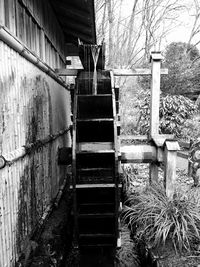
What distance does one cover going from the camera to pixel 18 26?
2.58 m

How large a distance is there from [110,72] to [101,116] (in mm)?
883

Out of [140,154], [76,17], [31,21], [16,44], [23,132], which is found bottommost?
[140,154]

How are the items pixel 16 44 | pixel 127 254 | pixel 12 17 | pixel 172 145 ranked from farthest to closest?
pixel 127 254
pixel 172 145
pixel 12 17
pixel 16 44

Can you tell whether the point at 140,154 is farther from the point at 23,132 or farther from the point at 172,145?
the point at 23,132

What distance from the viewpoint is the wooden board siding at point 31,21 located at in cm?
228

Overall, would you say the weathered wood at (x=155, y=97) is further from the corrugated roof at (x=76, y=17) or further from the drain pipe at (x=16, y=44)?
the drain pipe at (x=16, y=44)

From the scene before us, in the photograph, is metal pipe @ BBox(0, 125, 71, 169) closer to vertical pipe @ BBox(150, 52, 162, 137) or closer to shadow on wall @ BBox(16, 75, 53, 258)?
shadow on wall @ BBox(16, 75, 53, 258)

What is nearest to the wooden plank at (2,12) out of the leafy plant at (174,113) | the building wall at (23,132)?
the building wall at (23,132)

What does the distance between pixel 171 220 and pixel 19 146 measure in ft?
6.83

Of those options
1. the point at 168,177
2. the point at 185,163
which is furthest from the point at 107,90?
the point at 185,163

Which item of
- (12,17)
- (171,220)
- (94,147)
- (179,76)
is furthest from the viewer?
(179,76)

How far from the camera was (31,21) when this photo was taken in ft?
10.4

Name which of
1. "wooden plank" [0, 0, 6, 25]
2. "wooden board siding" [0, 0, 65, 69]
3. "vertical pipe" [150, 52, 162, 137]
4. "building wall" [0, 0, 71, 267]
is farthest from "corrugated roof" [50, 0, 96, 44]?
"wooden plank" [0, 0, 6, 25]

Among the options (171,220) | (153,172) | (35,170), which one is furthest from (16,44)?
(153,172)
